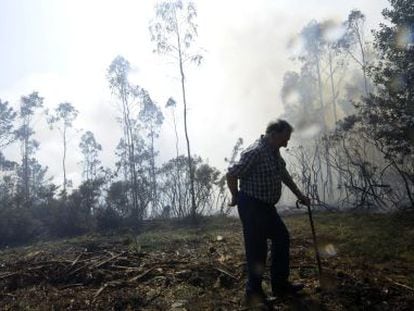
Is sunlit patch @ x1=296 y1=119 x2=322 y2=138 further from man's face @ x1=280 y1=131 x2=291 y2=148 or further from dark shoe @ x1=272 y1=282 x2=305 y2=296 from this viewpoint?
dark shoe @ x1=272 y1=282 x2=305 y2=296

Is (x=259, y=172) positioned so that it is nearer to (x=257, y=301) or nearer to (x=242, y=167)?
(x=242, y=167)

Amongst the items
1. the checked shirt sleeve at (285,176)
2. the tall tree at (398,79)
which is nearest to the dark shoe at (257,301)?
the checked shirt sleeve at (285,176)

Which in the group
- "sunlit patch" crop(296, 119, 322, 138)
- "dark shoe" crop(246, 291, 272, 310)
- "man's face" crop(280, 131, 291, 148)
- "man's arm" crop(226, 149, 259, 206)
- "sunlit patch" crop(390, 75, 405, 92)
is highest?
"sunlit patch" crop(296, 119, 322, 138)

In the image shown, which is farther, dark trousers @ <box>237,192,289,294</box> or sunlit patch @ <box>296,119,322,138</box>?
sunlit patch @ <box>296,119,322,138</box>

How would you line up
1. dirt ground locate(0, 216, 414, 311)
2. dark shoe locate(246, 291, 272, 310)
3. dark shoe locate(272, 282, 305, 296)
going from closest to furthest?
1. dark shoe locate(246, 291, 272, 310)
2. dirt ground locate(0, 216, 414, 311)
3. dark shoe locate(272, 282, 305, 296)

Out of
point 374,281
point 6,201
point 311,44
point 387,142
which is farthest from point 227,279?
point 311,44

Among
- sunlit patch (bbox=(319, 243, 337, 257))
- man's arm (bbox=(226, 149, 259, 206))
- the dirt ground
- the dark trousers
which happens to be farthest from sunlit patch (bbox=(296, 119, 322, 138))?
man's arm (bbox=(226, 149, 259, 206))

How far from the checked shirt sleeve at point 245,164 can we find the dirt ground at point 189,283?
1.31 metres

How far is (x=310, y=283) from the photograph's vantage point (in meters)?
4.85

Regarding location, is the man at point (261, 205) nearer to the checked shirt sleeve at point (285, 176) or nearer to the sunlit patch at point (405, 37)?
the checked shirt sleeve at point (285, 176)

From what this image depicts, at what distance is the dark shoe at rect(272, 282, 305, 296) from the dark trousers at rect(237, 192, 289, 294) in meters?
0.03

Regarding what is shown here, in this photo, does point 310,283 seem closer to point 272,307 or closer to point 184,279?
point 272,307

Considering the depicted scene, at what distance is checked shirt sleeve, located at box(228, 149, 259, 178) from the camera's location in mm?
4355

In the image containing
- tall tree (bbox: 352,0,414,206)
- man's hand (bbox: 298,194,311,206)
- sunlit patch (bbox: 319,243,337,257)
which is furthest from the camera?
tall tree (bbox: 352,0,414,206)
